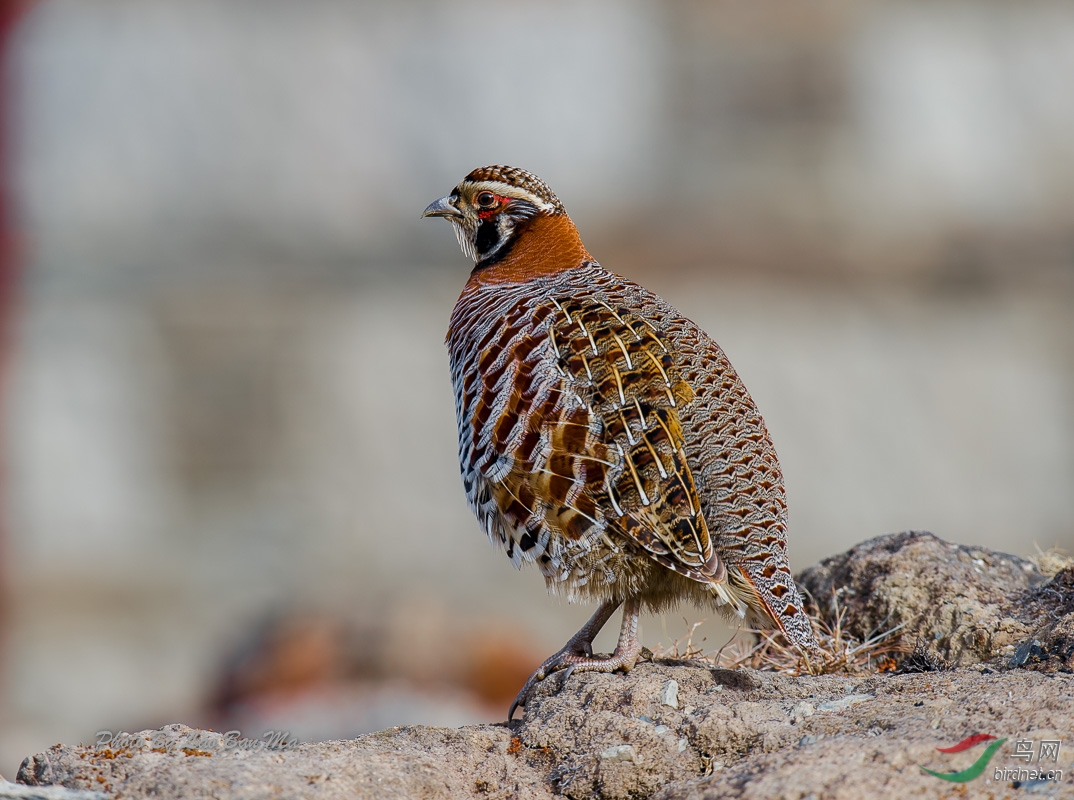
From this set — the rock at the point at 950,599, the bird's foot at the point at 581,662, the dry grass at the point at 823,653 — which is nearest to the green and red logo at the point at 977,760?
the rock at the point at 950,599

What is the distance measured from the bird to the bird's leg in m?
0.01

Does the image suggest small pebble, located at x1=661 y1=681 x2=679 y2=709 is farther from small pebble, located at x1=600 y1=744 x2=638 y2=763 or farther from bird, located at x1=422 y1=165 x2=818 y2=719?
bird, located at x1=422 y1=165 x2=818 y2=719

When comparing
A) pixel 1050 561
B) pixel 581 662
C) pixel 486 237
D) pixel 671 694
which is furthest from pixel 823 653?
pixel 486 237

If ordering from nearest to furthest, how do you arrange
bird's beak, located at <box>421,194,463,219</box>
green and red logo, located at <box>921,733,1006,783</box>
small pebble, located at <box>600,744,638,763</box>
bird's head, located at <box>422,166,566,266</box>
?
1. green and red logo, located at <box>921,733,1006,783</box>
2. small pebble, located at <box>600,744,638,763</box>
3. bird's head, located at <box>422,166,566,266</box>
4. bird's beak, located at <box>421,194,463,219</box>

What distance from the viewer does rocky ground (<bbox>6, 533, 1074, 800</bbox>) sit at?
13.0 ft

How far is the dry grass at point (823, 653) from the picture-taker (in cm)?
600

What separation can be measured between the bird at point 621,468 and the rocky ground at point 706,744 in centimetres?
42

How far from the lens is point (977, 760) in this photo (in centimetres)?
394

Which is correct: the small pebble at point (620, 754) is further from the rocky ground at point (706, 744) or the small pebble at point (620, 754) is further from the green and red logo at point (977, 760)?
the green and red logo at point (977, 760)

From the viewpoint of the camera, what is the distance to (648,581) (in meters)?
5.57

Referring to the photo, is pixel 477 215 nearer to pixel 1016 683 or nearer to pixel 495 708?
pixel 1016 683

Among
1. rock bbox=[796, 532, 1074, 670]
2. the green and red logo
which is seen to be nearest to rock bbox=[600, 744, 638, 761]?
the green and red logo

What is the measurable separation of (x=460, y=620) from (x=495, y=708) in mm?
2002

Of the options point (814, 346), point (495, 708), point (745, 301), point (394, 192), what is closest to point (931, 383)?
point (814, 346)
